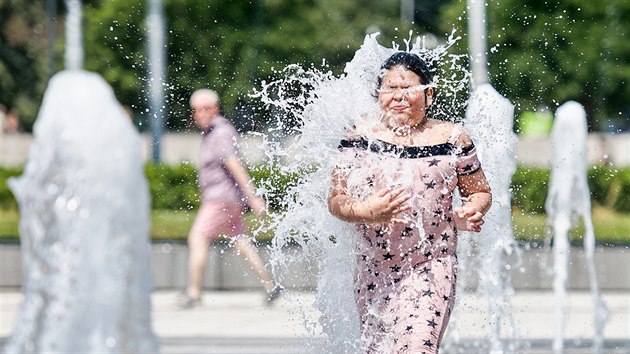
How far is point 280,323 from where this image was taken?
31.6 ft

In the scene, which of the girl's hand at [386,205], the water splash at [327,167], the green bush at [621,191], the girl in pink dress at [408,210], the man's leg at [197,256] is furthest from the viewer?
the green bush at [621,191]

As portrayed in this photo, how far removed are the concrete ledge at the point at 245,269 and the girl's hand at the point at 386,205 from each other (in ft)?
19.2

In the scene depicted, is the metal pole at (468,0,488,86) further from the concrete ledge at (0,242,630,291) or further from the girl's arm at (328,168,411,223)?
the girl's arm at (328,168,411,223)

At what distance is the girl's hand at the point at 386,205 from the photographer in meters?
4.70

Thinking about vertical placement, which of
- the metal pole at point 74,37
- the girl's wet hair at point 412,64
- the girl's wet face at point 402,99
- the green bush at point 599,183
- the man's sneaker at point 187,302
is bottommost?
the man's sneaker at point 187,302

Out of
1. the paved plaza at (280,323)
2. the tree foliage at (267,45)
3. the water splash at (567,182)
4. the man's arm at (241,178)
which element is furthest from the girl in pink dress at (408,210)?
the tree foliage at (267,45)

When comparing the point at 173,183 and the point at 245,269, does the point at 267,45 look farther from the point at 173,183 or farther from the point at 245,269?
the point at 245,269

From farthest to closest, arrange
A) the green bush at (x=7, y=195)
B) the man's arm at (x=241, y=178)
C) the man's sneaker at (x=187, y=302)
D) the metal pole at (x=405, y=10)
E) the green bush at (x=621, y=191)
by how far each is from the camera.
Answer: the metal pole at (x=405, y=10) → the green bush at (x=7, y=195) → the green bush at (x=621, y=191) → the man's sneaker at (x=187, y=302) → the man's arm at (x=241, y=178)

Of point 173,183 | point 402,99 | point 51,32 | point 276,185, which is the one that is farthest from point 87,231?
point 51,32

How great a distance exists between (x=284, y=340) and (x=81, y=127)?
4.92 m

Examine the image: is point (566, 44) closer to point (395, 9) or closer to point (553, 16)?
point (553, 16)

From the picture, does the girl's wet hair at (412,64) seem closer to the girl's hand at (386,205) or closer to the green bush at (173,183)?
the girl's hand at (386,205)

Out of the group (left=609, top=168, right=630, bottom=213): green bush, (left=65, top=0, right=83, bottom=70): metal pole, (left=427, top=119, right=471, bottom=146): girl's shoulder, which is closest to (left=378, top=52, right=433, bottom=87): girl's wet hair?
(left=427, top=119, right=471, bottom=146): girl's shoulder

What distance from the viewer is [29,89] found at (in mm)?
42781
